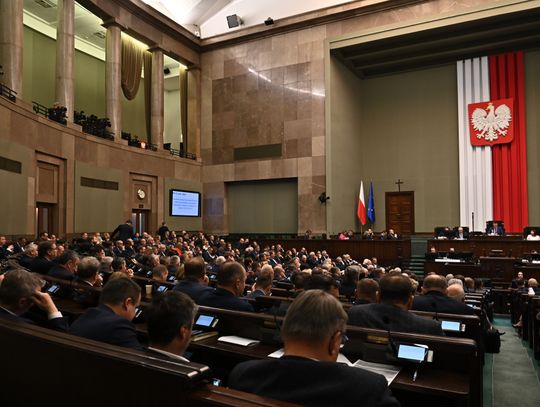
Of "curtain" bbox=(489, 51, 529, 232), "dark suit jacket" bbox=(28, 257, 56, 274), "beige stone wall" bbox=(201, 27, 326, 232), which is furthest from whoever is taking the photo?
"beige stone wall" bbox=(201, 27, 326, 232)

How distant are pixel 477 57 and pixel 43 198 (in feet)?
51.1

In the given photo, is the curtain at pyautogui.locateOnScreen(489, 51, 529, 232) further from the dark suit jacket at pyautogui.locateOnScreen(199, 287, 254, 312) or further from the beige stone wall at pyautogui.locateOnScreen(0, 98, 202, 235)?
the dark suit jacket at pyautogui.locateOnScreen(199, 287, 254, 312)

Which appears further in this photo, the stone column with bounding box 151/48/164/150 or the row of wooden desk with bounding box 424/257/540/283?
the stone column with bounding box 151/48/164/150

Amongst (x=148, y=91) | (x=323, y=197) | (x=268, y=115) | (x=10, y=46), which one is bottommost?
(x=323, y=197)

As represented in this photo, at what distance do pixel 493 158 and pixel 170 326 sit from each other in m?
17.2

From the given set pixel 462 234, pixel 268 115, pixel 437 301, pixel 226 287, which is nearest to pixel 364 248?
pixel 462 234

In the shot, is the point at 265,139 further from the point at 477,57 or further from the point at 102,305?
the point at 102,305

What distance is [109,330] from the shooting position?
220 centimetres

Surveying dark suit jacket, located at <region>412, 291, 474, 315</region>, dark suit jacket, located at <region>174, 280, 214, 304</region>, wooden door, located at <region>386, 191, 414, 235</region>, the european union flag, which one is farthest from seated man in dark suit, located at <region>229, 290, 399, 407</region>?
wooden door, located at <region>386, 191, 414, 235</region>

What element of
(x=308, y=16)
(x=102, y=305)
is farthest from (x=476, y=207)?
(x=102, y=305)

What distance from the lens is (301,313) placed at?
1472 millimetres

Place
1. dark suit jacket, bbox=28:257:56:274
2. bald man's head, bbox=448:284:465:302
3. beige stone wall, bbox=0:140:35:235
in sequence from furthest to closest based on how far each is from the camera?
beige stone wall, bbox=0:140:35:235, dark suit jacket, bbox=28:257:56:274, bald man's head, bbox=448:284:465:302

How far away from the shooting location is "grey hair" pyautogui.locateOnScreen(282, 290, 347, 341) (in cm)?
144

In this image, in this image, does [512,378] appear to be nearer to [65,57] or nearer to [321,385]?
[321,385]
